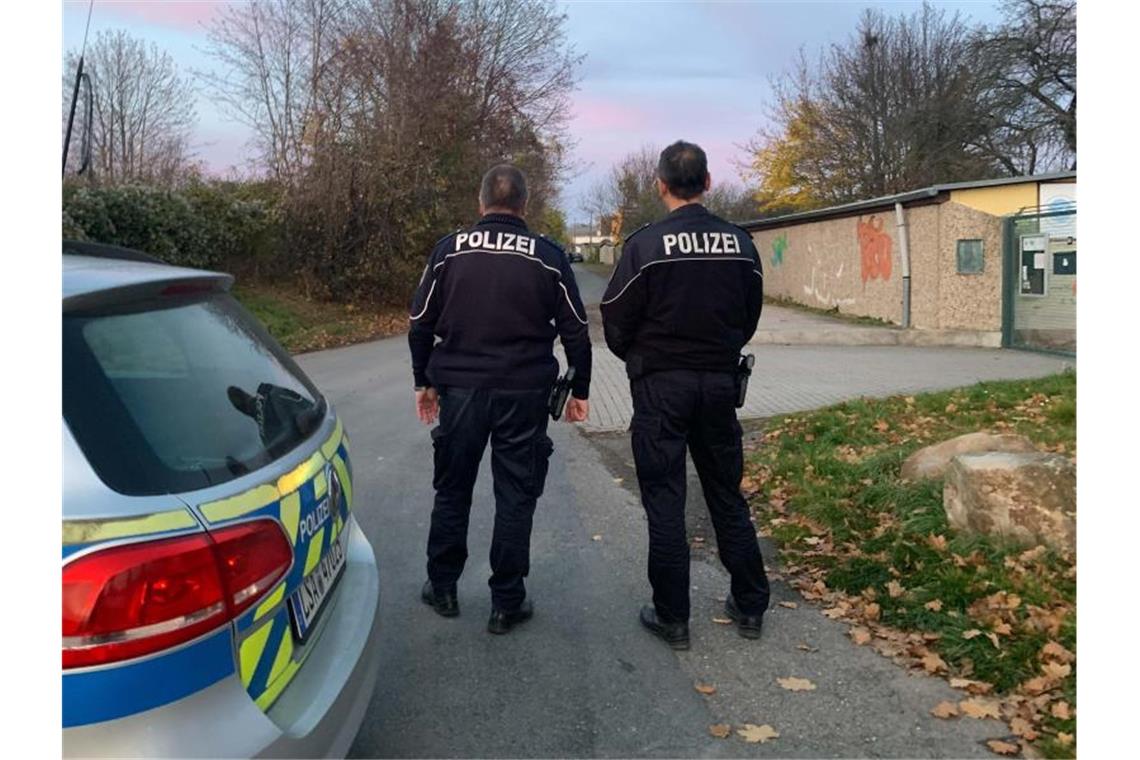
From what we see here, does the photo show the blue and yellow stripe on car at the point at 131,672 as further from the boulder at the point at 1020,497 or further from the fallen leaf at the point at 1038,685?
the boulder at the point at 1020,497

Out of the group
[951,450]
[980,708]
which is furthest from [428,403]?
[951,450]

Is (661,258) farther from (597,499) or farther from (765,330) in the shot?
(765,330)

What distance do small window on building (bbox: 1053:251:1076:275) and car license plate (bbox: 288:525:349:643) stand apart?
542 inches

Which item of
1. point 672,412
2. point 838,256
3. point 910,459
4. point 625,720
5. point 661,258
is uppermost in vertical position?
point 838,256

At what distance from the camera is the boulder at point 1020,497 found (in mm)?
4637

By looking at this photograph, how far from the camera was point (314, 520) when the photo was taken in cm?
266

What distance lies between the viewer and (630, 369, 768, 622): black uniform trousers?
13.0ft

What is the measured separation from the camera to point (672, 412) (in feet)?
13.0

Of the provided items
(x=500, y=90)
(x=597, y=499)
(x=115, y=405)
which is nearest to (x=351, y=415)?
(x=597, y=499)

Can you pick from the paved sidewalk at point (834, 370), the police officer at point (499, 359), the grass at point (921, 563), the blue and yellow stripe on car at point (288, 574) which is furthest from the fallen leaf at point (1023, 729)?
the paved sidewalk at point (834, 370)

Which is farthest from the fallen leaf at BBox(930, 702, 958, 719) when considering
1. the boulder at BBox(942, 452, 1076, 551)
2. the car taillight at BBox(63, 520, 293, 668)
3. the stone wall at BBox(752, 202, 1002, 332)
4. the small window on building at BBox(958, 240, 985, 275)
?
the small window on building at BBox(958, 240, 985, 275)

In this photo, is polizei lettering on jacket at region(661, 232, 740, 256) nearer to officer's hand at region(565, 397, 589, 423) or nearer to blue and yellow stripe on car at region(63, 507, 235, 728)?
officer's hand at region(565, 397, 589, 423)

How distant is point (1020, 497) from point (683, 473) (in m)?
1.87

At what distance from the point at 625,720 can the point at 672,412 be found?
48.2 inches
